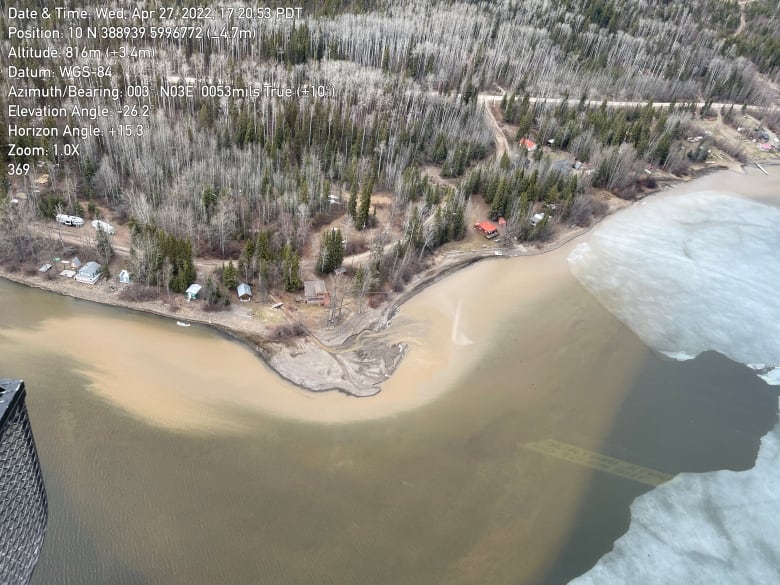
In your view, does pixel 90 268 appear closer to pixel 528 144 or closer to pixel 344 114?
pixel 344 114

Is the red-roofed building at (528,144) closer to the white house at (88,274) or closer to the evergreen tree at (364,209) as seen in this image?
the evergreen tree at (364,209)

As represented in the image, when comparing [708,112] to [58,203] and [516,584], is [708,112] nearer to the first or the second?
[516,584]

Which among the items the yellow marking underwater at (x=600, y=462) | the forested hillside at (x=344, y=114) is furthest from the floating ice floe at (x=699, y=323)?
the forested hillside at (x=344, y=114)

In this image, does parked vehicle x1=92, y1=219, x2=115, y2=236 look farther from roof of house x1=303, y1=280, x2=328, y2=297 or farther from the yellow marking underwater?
the yellow marking underwater

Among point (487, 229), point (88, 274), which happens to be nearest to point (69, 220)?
point (88, 274)

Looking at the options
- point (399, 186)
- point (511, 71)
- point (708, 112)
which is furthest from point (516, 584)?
point (708, 112)
